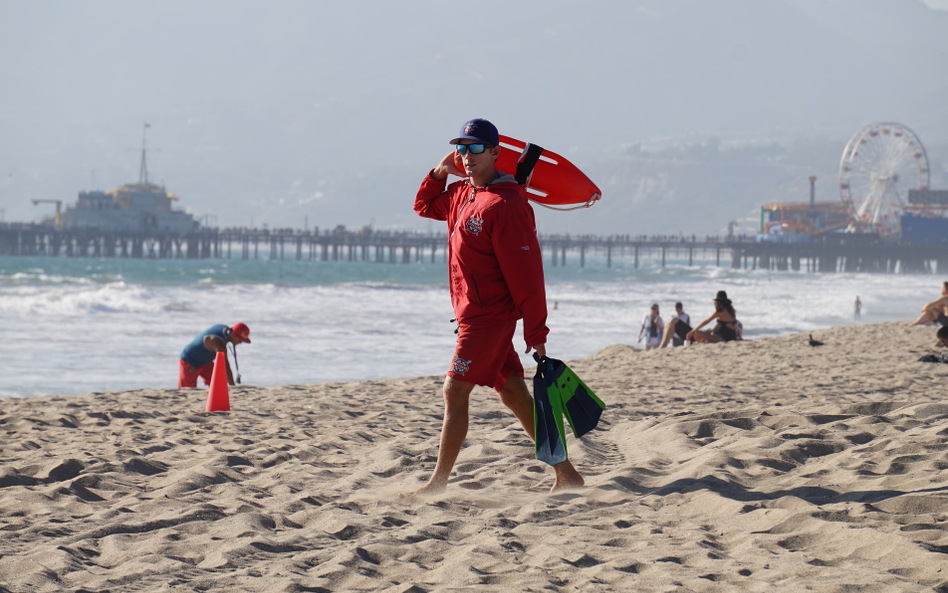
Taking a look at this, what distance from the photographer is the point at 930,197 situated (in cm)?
8362

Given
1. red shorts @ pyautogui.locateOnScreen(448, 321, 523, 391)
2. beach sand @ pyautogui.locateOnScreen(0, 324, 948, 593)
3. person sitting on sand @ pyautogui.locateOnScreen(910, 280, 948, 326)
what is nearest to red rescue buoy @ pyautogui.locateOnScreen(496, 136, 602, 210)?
red shorts @ pyautogui.locateOnScreen(448, 321, 523, 391)

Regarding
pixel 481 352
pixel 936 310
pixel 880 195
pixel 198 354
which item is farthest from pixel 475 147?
pixel 880 195

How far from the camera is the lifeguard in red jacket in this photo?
349 cm

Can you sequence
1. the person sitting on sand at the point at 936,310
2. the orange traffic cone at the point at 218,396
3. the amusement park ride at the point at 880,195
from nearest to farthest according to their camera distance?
the orange traffic cone at the point at 218,396 < the person sitting on sand at the point at 936,310 < the amusement park ride at the point at 880,195

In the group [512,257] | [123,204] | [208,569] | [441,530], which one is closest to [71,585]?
[208,569]

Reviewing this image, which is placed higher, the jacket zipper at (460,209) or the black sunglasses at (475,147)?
the black sunglasses at (475,147)

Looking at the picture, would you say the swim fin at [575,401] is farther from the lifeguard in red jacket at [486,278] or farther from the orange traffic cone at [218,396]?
the orange traffic cone at [218,396]

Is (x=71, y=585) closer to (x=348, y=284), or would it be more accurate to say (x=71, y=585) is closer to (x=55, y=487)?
(x=55, y=487)

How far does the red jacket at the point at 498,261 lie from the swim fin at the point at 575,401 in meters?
0.29

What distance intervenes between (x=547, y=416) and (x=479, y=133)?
1134 millimetres

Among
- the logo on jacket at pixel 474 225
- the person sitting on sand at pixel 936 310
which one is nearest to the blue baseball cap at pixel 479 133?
the logo on jacket at pixel 474 225

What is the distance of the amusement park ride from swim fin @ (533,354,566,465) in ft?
236

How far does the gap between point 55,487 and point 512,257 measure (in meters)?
2.08

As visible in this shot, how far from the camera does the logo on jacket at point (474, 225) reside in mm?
3527
